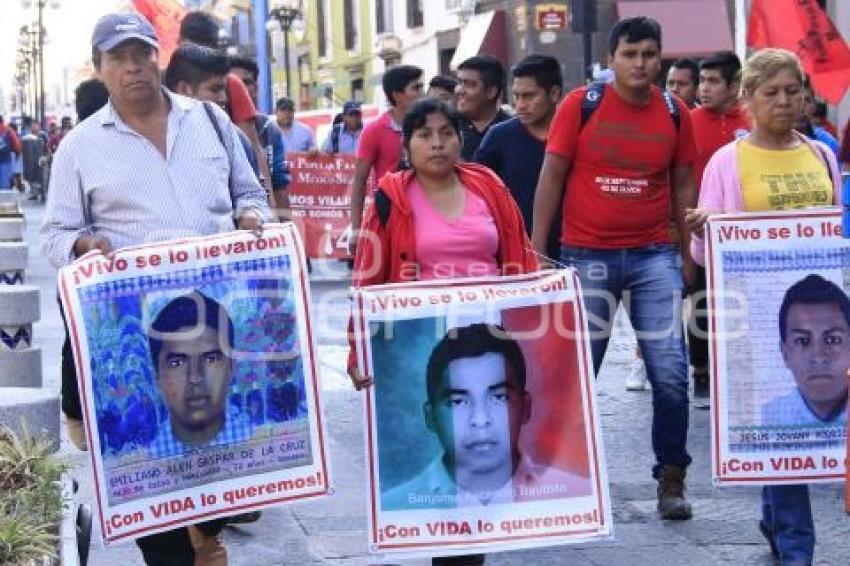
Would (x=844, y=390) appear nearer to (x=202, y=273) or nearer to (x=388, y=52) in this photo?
(x=202, y=273)

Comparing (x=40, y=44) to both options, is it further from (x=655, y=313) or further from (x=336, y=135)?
(x=655, y=313)

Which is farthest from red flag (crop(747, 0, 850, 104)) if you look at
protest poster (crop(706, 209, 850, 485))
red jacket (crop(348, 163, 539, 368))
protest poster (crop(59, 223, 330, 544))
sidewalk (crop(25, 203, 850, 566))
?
protest poster (crop(59, 223, 330, 544))

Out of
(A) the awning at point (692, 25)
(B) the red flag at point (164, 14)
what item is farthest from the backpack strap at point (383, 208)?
(A) the awning at point (692, 25)

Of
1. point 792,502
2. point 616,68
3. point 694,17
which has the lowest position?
point 792,502

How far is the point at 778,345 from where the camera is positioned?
603 centimetres

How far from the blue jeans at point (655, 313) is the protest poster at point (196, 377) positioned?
197cm

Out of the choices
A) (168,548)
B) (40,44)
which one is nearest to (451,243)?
(168,548)

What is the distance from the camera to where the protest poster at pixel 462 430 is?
17.7 ft

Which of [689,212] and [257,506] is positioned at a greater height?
[689,212]

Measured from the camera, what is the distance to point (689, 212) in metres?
6.33

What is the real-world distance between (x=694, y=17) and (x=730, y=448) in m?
25.8

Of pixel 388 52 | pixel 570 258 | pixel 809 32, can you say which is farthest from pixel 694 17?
pixel 570 258

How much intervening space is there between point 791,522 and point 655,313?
128cm

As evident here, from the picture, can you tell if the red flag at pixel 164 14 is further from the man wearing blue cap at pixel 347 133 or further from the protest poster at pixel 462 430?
the protest poster at pixel 462 430
